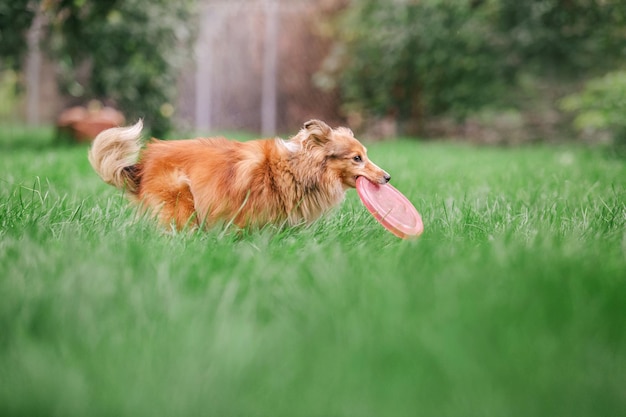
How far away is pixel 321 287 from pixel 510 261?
695mm

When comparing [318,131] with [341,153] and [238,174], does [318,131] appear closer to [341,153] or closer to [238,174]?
[341,153]

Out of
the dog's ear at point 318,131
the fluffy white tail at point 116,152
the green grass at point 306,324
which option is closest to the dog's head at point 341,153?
the dog's ear at point 318,131

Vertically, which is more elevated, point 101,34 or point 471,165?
point 101,34

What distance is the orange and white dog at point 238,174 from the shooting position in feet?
9.48

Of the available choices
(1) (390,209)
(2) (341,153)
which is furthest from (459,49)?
(1) (390,209)

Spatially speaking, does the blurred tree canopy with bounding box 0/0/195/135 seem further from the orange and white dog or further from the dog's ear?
the dog's ear

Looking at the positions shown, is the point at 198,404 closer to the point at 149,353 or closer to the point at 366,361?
the point at 149,353

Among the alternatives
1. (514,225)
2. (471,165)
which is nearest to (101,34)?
(471,165)

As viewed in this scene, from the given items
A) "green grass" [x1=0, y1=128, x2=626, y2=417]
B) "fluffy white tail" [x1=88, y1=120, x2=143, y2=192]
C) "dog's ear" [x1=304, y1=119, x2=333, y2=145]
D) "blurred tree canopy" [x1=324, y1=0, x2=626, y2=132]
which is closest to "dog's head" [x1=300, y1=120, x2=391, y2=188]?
"dog's ear" [x1=304, y1=119, x2=333, y2=145]

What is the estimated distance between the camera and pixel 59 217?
292cm

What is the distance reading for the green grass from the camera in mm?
1306

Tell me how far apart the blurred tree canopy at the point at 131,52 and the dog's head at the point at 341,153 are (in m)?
4.77

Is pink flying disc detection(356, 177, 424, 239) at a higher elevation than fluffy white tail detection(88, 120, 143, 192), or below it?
below

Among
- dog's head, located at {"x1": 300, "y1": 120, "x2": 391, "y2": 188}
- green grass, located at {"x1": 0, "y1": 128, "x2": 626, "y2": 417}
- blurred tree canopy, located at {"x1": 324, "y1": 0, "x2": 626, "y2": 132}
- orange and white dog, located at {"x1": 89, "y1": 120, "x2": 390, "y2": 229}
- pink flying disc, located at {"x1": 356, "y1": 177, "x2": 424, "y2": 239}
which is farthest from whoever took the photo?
blurred tree canopy, located at {"x1": 324, "y1": 0, "x2": 626, "y2": 132}
